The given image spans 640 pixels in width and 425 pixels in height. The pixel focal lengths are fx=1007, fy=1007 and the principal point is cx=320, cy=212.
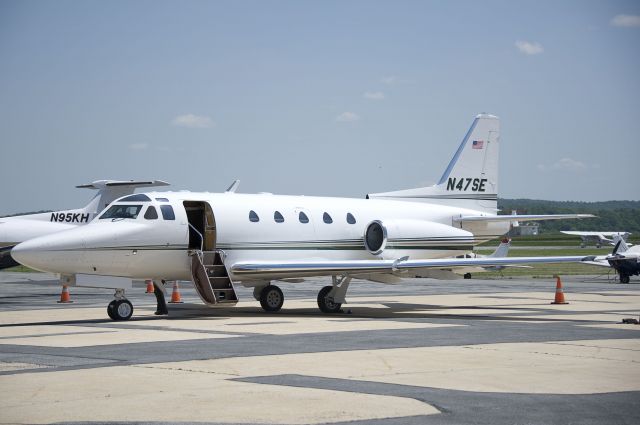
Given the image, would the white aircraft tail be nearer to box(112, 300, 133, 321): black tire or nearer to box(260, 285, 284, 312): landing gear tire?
box(260, 285, 284, 312): landing gear tire

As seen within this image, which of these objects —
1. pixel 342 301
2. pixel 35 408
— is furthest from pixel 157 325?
pixel 35 408

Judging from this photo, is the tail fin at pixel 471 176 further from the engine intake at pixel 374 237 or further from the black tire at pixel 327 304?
the black tire at pixel 327 304

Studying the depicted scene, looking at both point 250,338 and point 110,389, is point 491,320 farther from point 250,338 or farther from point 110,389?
point 110,389

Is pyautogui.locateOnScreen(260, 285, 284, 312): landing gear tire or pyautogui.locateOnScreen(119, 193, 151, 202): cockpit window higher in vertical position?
pyautogui.locateOnScreen(119, 193, 151, 202): cockpit window

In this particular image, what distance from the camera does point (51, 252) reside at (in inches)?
796

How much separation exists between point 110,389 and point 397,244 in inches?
638

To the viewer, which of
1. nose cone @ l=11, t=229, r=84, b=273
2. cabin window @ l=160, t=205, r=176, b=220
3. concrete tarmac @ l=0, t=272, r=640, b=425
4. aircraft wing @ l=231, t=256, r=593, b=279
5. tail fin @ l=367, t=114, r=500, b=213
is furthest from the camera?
tail fin @ l=367, t=114, r=500, b=213

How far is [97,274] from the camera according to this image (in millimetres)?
21047

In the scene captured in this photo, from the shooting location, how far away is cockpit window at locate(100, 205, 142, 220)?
2209 cm

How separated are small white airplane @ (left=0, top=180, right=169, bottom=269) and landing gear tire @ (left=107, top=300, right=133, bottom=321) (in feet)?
52.7

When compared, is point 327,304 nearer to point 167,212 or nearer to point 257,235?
point 257,235

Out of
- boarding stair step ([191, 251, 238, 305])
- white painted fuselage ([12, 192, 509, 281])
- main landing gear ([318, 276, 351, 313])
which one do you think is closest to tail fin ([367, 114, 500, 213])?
white painted fuselage ([12, 192, 509, 281])

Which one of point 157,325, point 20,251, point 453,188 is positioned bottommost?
point 157,325

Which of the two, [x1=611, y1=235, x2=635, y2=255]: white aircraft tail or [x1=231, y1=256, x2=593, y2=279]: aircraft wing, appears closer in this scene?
[x1=231, y1=256, x2=593, y2=279]: aircraft wing
